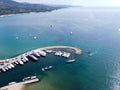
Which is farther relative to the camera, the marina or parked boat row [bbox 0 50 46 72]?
parked boat row [bbox 0 50 46 72]

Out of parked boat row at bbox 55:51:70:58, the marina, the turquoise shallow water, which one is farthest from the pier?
the marina

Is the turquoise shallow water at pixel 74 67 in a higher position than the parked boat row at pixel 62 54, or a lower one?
lower

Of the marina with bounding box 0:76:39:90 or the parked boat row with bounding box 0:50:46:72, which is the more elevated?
the parked boat row with bounding box 0:50:46:72

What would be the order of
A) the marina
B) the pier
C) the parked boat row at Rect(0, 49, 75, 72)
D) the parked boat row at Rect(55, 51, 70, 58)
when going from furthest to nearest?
the parked boat row at Rect(55, 51, 70, 58), the pier, the parked boat row at Rect(0, 49, 75, 72), the marina

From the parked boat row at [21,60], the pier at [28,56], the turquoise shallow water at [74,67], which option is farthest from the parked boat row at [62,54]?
the parked boat row at [21,60]

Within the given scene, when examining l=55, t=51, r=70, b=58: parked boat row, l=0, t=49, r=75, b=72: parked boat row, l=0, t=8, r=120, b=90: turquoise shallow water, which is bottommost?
l=0, t=8, r=120, b=90: turquoise shallow water

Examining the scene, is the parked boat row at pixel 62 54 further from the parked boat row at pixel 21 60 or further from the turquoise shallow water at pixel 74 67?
the parked boat row at pixel 21 60

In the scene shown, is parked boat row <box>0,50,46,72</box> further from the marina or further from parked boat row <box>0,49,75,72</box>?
the marina

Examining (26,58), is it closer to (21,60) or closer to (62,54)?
(21,60)

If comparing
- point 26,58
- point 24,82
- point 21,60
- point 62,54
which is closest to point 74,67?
point 62,54

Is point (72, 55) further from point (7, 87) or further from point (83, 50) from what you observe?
point (7, 87)

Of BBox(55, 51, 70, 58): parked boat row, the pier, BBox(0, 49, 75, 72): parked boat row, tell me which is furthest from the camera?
BBox(55, 51, 70, 58): parked boat row
